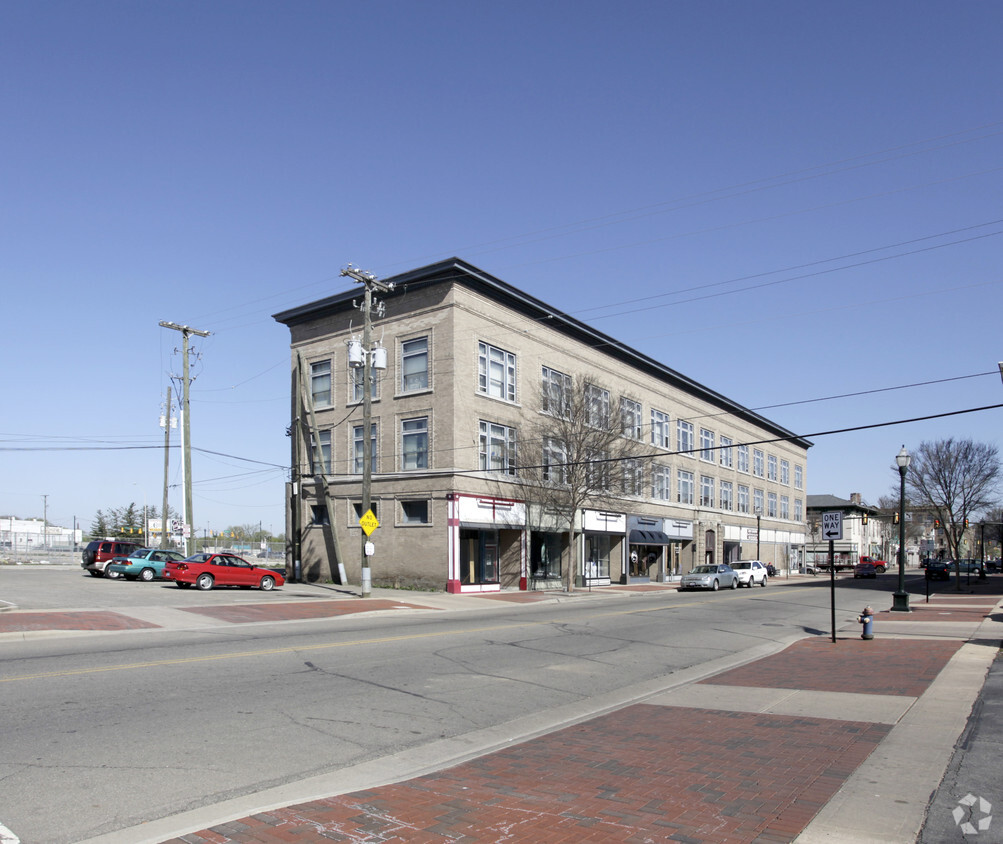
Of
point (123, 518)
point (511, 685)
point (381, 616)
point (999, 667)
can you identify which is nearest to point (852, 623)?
point (999, 667)

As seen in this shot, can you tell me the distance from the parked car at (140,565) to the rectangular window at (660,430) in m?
30.9

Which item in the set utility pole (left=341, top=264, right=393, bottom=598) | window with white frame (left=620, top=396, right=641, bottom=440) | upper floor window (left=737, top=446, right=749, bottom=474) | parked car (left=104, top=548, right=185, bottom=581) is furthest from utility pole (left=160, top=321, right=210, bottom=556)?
upper floor window (left=737, top=446, right=749, bottom=474)

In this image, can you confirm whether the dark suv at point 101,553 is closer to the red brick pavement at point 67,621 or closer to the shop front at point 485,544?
the shop front at point 485,544

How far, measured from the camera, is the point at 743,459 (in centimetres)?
7262

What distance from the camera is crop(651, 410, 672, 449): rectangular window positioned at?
181 ft

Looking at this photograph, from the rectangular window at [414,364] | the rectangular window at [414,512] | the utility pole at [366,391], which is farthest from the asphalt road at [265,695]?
the rectangular window at [414,364]

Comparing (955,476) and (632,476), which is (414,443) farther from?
(955,476)

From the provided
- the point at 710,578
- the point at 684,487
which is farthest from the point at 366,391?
the point at 684,487

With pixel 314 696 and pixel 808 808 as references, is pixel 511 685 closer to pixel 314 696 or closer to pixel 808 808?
pixel 314 696

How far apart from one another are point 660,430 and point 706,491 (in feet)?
35.3

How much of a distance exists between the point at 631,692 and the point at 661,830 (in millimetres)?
6306

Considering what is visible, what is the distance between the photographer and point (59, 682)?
11.1 metres

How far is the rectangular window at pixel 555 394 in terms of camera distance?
130 feet

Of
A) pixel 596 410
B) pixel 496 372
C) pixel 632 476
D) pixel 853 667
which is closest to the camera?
pixel 853 667
